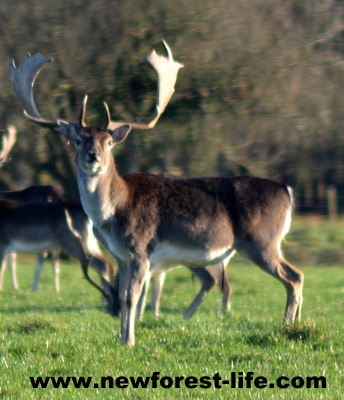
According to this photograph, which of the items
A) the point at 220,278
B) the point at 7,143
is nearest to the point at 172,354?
the point at 220,278

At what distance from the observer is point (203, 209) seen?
9094 millimetres

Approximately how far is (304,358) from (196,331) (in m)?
1.45

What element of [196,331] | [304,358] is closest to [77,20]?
[196,331]

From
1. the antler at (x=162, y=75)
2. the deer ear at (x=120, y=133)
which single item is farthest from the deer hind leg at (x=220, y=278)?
the deer ear at (x=120, y=133)

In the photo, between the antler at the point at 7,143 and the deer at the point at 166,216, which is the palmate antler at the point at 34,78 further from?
the antler at the point at 7,143

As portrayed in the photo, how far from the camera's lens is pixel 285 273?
9242 millimetres

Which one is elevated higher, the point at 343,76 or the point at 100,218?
the point at 343,76

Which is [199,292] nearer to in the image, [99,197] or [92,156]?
[99,197]

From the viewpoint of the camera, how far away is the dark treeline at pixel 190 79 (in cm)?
1884

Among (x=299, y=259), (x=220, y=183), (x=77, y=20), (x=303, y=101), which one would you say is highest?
(x=77, y=20)

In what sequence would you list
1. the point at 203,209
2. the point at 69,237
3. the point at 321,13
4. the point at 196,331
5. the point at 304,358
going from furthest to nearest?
the point at 321,13 → the point at 69,237 → the point at 203,209 → the point at 196,331 → the point at 304,358

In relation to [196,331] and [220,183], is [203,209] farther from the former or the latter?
[196,331]

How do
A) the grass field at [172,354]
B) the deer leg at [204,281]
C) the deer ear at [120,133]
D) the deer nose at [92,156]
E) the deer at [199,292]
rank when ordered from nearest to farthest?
the grass field at [172,354], the deer nose at [92,156], the deer ear at [120,133], the deer at [199,292], the deer leg at [204,281]

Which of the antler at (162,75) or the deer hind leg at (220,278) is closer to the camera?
the antler at (162,75)
